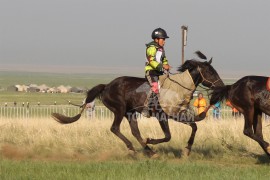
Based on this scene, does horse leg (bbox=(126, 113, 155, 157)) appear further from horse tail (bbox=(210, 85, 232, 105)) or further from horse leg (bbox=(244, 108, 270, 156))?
horse leg (bbox=(244, 108, 270, 156))

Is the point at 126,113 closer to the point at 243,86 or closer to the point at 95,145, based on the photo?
the point at 95,145

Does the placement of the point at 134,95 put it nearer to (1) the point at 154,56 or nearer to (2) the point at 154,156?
(1) the point at 154,56

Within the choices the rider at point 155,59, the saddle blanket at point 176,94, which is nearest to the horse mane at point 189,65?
the saddle blanket at point 176,94

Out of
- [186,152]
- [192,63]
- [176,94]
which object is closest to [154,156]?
[186,152]

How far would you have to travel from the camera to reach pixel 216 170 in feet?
35.1

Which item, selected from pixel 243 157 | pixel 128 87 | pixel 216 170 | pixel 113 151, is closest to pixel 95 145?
pixel 113 151

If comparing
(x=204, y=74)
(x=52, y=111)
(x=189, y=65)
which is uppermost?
(x=189, y=65)

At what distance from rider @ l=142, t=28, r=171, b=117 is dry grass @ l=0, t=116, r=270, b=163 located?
1.76 meters

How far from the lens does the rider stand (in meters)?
13.5

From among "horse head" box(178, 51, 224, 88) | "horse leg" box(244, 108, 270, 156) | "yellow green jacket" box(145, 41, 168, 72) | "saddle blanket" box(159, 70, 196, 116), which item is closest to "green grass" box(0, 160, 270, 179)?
"horse leg" box(244, 108, 270, 156)

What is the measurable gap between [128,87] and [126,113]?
68cm

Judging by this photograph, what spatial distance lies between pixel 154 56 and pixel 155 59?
74 mm

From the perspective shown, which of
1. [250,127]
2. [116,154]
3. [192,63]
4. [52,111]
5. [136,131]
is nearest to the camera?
[250,127]

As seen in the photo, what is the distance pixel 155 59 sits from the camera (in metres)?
13.5
